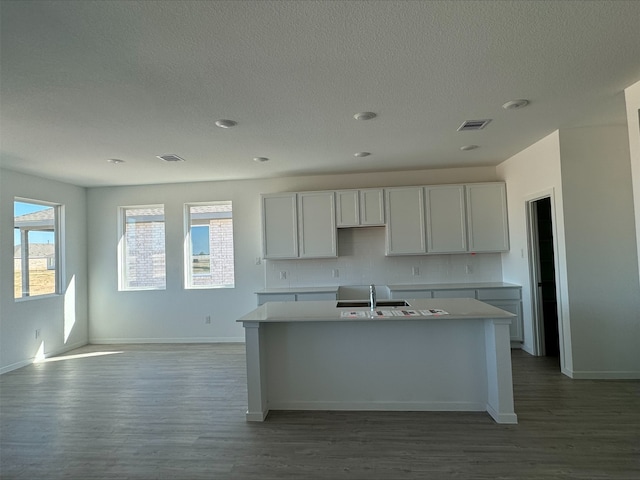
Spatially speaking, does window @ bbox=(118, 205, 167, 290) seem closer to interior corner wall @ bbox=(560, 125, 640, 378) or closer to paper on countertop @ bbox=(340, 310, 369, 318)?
paper on countertop @ bbox=(340, 310, 369, 318)

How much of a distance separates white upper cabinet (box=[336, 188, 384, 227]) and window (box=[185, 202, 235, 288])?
1.88 meters

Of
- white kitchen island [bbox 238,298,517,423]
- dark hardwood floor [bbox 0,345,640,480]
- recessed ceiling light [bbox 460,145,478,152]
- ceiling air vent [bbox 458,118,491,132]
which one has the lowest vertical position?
dark hardwood floor [bbox 0,345,640,480]

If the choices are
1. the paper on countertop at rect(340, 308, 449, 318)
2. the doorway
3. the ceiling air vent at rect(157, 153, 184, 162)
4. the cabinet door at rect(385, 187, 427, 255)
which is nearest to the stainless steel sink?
the paper on countertop at rect(340, 308, 449, 318)

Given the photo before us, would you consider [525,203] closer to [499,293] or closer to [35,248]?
[499,293]

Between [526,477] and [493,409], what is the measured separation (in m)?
0.75

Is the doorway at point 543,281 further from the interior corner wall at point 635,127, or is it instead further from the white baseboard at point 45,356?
the white baseboard at point 45,356

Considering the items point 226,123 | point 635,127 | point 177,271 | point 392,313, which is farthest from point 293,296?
point 635,127

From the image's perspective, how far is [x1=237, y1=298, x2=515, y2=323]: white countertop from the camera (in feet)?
8.85

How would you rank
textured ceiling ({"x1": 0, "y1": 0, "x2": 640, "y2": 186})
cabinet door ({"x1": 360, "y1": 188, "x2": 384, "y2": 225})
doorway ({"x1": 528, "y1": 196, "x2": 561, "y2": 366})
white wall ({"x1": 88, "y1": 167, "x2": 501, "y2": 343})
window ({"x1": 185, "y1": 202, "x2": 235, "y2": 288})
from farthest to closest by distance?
window ({"x1": 185, "y1": 202, "x2": 235, "y2": 288}) → white wall ({"x1": 88, "y1": 167, "x2": 501, "y2": 343}) → cabinet door ({"x1": 360, "y1": 188, "x2": 384, "y2": 225}) → doorway ({"x1": 528, "y1": 196, "x2": 561, "y2": 366}) → textured ceiling ({"x1": 0, "y1": 0, "x2": 640, "y2": 186})

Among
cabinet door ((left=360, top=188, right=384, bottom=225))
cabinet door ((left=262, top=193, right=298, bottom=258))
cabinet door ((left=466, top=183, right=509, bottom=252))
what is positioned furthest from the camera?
cabinet door ((left=262, top=193, right=298, bottom=258))

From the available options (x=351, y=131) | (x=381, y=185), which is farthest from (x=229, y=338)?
(x=351, y=131)

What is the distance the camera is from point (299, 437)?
2590 millimetres

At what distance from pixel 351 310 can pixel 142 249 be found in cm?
431

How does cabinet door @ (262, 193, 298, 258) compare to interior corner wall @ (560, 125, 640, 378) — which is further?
cabinet door @ (262, 193, 298, 258)
